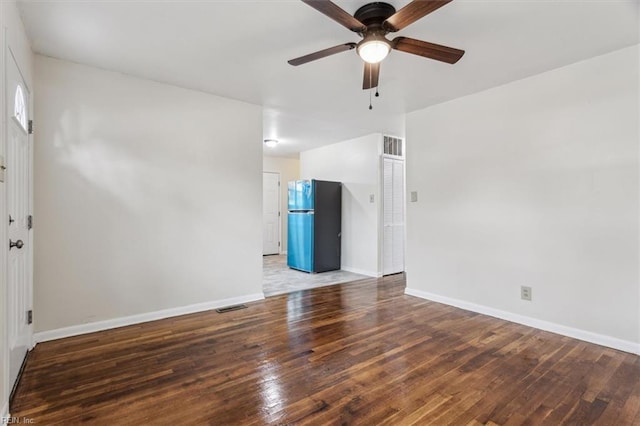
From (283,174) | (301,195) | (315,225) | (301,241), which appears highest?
(283,174)

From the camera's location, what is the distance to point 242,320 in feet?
10.8

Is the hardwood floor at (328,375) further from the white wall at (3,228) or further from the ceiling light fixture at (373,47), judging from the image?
the ceiling light fixture at (373,47)

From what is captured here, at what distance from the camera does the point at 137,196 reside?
320cm

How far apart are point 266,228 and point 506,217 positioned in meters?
5.63

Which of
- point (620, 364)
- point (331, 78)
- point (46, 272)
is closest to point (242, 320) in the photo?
point (46, 272)

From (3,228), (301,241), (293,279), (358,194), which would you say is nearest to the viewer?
(3,228)

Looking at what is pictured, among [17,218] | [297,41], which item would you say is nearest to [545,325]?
[297,41]

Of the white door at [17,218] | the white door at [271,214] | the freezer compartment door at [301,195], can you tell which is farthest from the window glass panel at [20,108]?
the white door at [271,214]

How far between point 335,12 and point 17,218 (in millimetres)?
2536

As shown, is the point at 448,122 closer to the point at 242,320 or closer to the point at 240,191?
the point at 240,191

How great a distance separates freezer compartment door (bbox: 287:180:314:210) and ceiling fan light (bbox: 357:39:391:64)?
3585 mm

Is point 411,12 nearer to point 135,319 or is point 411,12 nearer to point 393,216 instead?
point 135,319

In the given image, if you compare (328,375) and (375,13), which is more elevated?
(375,13)

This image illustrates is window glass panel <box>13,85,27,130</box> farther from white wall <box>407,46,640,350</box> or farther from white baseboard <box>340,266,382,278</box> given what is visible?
white baseboard <box>340,266,382,278</box>
